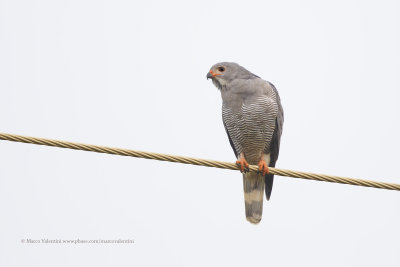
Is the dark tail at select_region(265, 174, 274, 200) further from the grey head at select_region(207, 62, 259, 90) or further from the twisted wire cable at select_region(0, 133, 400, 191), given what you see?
the twisted wire cable at select_region(0, 133, 400, 191)

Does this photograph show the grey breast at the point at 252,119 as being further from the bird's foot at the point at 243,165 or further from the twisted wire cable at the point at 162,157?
the twisted wire cable at the point at 162,157

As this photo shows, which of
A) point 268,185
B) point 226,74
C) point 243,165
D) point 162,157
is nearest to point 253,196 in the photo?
point 268,185

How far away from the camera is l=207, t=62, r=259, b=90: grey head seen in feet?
26.5

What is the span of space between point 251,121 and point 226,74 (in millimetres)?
1000

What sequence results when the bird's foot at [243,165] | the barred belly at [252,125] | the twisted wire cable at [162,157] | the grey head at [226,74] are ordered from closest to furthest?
the twisted wire cable at [162,157] → the bird's foot at [243,165] → the barred belly at [252,125] → the grey head at [226,74]

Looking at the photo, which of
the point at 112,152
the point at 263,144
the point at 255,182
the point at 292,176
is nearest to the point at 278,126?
the point at 263,144

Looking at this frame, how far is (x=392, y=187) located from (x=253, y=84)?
3.21m

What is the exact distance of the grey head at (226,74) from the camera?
318 inches

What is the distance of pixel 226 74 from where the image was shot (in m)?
8.13

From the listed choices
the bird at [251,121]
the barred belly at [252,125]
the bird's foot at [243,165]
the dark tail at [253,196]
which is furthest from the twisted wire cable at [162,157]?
the dark tail at [253,196]

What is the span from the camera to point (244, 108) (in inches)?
298

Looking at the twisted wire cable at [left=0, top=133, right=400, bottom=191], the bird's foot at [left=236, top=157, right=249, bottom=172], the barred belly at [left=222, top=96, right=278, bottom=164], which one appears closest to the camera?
the twisted wire cable at [left=0, top=133, right=400, bottom=191]

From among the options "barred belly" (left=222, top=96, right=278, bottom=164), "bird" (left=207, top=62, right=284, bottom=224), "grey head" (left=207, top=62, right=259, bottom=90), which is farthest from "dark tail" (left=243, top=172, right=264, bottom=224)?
"grey head" (left=207, top=62, right=259, bottom=90)

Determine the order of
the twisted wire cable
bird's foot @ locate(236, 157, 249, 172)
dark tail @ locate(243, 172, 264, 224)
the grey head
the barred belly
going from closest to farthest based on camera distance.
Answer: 1. the twisted wire cable
2. bird's foot @ locate(236, 157, 249, 172)
3. the barred belly
4. dark tail @ locate(243, 172, 264, 224)
5. the grey head
